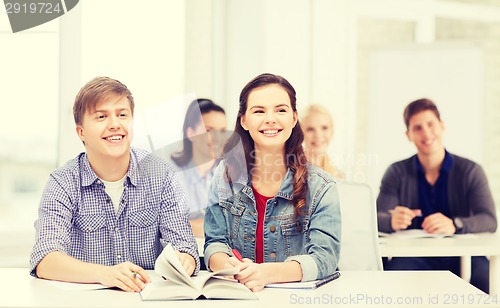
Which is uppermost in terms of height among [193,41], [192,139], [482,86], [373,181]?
[193,41]

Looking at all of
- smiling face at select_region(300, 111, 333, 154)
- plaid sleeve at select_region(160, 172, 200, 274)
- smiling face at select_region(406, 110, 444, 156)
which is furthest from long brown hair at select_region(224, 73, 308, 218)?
smiling face at select_region(300, 111, 333, 154)

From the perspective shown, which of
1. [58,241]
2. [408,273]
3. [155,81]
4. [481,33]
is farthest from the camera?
[481,33]

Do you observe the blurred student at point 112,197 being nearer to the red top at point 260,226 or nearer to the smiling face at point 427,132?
the red top at point 260,226

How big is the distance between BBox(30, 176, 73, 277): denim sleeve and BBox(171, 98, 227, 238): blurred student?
88 cm

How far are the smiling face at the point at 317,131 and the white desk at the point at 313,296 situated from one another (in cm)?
198

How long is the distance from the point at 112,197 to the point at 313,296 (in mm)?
742

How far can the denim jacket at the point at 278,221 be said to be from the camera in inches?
80.7

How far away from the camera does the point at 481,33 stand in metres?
6.46

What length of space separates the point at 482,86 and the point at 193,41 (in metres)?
2.08

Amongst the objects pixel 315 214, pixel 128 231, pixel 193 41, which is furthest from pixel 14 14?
pixel 315 214

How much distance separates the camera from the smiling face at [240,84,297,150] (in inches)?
83.2

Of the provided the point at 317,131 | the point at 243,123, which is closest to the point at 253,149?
the point at 243,123

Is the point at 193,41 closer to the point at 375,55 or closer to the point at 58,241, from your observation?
the point at 375,55

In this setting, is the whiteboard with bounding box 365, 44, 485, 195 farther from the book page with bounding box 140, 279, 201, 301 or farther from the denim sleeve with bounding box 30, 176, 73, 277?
the book page with bounding box 140, 279, 201, 301
